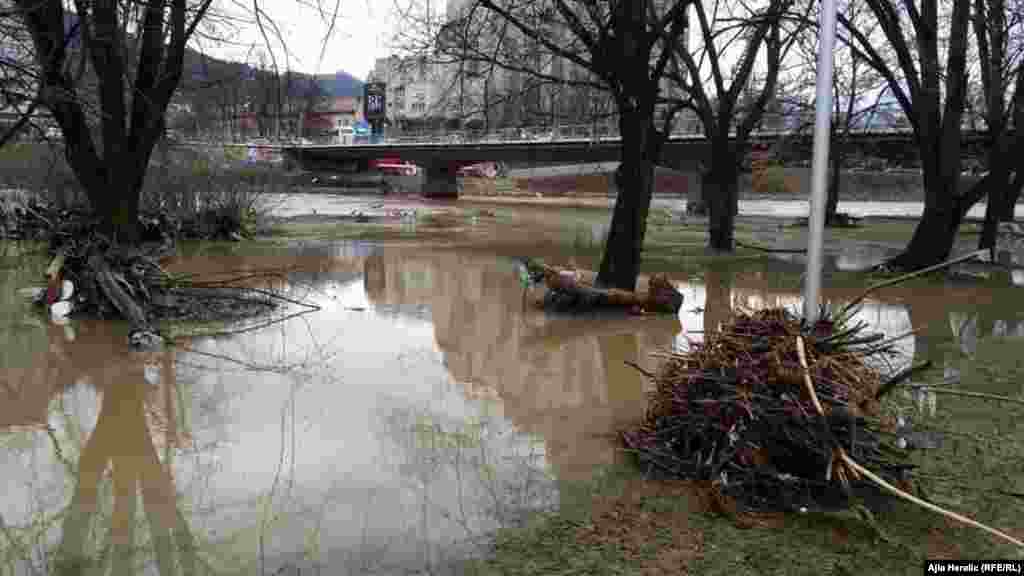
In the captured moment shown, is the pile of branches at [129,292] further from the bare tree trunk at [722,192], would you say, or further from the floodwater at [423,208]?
the floodwater at [423,208]

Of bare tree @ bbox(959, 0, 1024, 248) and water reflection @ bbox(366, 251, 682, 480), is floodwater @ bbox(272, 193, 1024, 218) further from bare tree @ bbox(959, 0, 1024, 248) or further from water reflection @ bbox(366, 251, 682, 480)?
water reflection @ bbox(366, 251, 682, 480)

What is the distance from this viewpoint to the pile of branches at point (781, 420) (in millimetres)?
5059

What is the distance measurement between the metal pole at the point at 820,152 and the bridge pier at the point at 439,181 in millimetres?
62871

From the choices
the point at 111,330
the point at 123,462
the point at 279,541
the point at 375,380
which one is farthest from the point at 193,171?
the point at 279,541

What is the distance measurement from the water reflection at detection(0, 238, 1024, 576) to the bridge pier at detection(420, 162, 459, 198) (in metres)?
56.0

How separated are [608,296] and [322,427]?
638cm

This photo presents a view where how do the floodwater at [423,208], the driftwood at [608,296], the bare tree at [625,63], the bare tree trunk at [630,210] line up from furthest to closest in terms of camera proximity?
the floodwater at [423,208], the bare tree trunk at [630,210], the driftwood at [608,296], the bare tree at [625,63]

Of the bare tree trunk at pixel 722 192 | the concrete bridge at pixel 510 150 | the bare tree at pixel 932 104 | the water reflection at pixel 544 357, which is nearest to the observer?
the water reflection at pixel 544 357

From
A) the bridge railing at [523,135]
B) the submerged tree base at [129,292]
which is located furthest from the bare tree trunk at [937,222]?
the bridge railing at [523,135]

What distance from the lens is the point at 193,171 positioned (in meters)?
25.6

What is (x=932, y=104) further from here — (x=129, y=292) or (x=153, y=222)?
(x=153, y=222)

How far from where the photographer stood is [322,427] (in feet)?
22.9

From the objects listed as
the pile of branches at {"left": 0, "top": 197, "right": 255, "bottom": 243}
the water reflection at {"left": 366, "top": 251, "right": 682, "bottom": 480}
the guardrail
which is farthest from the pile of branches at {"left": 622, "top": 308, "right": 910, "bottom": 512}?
the guardrail

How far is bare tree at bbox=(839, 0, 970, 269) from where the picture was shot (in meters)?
17.1
